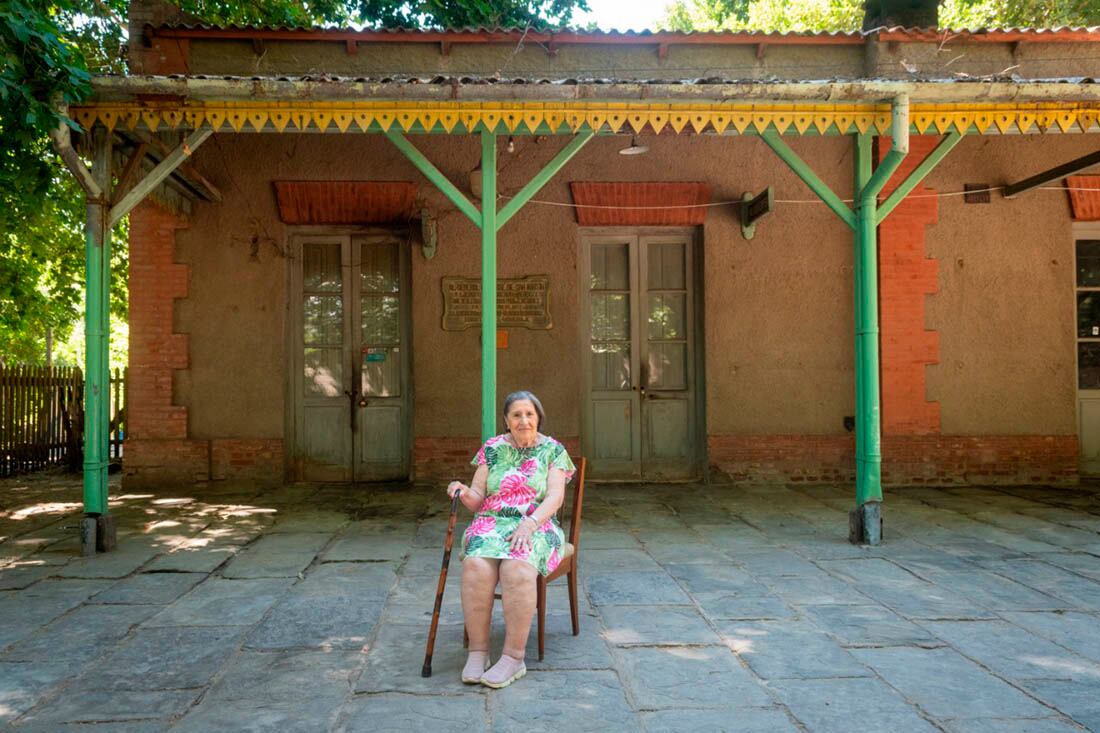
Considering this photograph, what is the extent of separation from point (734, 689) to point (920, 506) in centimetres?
432

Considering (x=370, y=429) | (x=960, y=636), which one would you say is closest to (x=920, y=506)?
(x=960, y=636)

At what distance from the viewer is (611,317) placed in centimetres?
775

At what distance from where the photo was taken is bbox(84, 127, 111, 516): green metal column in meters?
4.96

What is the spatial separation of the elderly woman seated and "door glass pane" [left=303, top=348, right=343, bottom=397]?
466 cm

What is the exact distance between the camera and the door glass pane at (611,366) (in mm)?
7699

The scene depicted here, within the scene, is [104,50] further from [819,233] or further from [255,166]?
[819,233]

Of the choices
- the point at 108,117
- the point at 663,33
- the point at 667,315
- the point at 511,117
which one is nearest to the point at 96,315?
the point at 108,117

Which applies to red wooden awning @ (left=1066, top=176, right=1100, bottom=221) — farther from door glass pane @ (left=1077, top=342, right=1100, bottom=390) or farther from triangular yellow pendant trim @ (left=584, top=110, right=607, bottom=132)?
triangular yellow pendant trim @ (left=584, top=110, right=607, bottom=132)

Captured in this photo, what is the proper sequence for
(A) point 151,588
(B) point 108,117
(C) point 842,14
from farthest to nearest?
A: (C) point 842,14
(B) point 108,117
(A) point 151,588

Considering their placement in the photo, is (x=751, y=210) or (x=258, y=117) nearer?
(x=258, y=117)

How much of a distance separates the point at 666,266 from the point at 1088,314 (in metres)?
4.25

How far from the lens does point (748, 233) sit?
750 centimetres

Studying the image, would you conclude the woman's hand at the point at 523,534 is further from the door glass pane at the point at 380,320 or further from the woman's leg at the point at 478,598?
the door glass pane at the point at 380,320

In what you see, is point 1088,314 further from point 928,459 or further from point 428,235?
point 428,235
